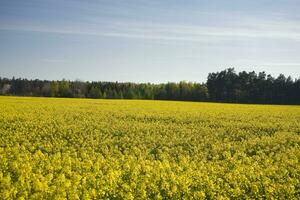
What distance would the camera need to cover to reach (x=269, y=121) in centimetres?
3588

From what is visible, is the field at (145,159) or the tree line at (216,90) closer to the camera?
the field at (145,159)

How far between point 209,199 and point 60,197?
4.31 meters

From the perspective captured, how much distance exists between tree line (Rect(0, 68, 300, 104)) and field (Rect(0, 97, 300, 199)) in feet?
195

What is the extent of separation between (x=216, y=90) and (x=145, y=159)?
83842 millimetres

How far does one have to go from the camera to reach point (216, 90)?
101 meters

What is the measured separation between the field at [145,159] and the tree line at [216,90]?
59402 mm

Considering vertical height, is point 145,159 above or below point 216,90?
below

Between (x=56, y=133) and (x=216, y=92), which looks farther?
(x=216, y=92)

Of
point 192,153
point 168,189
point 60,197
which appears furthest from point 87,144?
point 60,197

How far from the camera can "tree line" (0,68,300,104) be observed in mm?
95750

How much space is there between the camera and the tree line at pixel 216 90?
95750mm

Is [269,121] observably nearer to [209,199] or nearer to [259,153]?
[259,153]

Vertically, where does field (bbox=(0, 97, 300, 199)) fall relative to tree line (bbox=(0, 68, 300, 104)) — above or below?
below

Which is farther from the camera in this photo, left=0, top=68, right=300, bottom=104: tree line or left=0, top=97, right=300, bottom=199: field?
left=0, top=68, right=300, bottom=104: tree line
